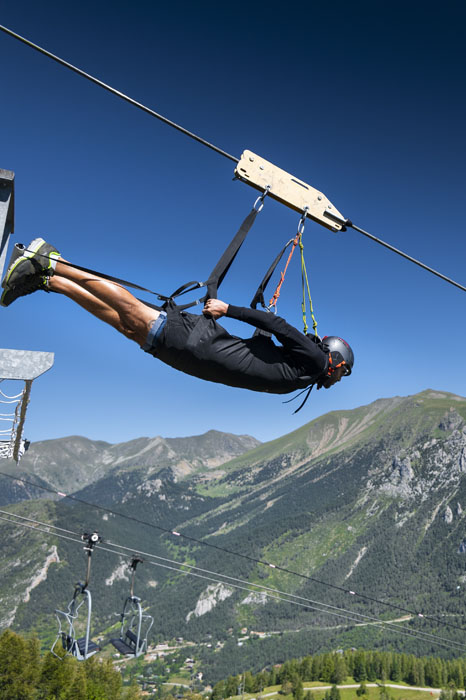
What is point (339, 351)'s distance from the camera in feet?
20.9

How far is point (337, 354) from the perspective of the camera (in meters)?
6.31

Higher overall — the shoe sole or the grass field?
the shoe sole

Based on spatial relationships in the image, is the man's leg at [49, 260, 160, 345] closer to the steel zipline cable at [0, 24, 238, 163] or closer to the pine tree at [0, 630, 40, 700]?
the steel zipline cable at [0, 24, 238, 163]

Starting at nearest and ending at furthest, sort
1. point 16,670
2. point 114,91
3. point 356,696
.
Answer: point 114,91, point 16,670, point 356,696

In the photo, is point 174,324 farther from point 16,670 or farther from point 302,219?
point 16,670

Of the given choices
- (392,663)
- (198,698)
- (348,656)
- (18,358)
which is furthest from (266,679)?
(18,358)

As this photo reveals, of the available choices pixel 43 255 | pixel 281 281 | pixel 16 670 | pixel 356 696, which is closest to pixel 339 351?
pixel 281 281

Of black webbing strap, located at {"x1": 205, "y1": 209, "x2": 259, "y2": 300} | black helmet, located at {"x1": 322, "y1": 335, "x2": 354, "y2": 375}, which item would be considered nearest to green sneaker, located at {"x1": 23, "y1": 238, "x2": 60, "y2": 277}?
black webbing strap, located at {"x1": 205, "y1": 209, "x2": 259, "y2": 300}

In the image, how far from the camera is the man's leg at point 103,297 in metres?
5.28

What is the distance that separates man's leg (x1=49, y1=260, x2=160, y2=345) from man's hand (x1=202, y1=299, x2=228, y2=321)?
1.73 feet

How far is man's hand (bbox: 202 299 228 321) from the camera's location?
5.37 metres

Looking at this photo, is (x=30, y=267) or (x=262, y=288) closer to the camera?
(x=30, y=267)

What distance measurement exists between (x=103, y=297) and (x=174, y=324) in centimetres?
77

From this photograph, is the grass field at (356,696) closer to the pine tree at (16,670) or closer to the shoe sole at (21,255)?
the pine tree at (16,670)
